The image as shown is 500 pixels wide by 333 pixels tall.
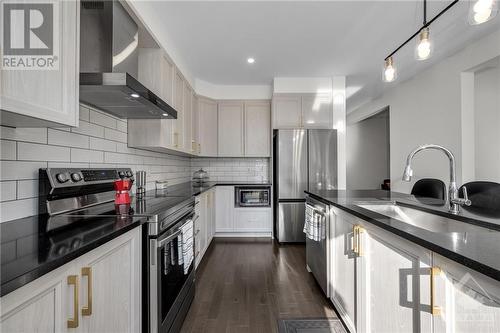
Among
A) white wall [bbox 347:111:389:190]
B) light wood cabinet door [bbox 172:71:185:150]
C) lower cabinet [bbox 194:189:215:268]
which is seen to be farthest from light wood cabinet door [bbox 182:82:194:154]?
white wall [bbox 347:111:389:190]

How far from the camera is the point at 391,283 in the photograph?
109cm

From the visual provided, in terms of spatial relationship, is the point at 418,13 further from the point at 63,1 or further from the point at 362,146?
the point at 362,146

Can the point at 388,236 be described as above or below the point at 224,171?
below

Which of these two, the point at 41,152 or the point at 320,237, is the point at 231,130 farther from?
the point at 41,152

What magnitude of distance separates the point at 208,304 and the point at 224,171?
2.70m

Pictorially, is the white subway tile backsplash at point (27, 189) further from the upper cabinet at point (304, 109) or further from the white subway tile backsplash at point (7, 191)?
the upper cabinet at point (304, 109)

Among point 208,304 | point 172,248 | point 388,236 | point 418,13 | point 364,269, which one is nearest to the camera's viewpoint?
point 388,236

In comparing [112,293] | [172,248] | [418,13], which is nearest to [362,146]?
[418,13]

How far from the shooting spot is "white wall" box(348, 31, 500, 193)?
9.36ft

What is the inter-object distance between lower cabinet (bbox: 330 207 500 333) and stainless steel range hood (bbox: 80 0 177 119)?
1.64 m

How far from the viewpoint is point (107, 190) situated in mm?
1676

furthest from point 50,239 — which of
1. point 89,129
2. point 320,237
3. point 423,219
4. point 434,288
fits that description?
point 423,219

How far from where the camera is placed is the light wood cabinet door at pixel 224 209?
12.7 ft

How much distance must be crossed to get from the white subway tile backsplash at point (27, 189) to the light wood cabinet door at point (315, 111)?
3.50m
